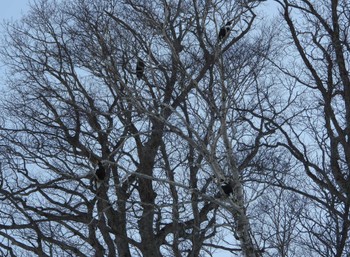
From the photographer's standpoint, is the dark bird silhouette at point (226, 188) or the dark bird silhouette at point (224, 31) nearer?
the dark bird silhouette at point (226, 188)

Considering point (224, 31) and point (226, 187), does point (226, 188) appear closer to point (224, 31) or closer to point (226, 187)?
point (226, 187)

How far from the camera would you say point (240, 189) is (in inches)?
386

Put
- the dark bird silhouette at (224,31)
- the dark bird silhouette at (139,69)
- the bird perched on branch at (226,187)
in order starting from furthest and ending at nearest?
the dark bird silhouette at (139,69) → the dark bird silhouette at (224,31) → the bird perched on branch at (226,187)

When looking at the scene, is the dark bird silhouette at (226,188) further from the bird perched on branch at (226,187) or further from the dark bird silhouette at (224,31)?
the dark bird silhouette at (224,31)

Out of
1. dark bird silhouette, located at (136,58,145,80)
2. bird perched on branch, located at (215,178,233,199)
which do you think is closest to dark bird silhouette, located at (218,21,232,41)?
dark bird silhouette, located at (136,58,145,80)

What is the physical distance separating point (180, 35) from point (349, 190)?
443 cm

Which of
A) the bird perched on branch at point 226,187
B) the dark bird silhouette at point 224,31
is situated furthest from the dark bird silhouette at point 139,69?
the bird perched on branch at point 226,187

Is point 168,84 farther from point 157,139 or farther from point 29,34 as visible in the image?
point 29,34

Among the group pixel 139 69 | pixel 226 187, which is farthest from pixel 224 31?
pixel 226 187

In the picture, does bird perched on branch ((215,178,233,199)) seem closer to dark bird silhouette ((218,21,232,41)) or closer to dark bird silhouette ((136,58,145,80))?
dark bird silhouette ((218,21,232,41))

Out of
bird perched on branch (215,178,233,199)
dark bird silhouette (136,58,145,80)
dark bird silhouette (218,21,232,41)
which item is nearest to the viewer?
bird perched on branch (215,178,233,199)

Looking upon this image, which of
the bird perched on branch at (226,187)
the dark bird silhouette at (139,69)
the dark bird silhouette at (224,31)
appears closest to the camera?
the bird perched on branch at (226,187)

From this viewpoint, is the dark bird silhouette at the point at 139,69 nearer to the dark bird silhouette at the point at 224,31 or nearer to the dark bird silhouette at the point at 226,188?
the dark bird silhouette at the point at 224,31

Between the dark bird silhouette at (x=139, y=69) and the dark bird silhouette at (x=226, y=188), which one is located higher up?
the dark bird silhouette at (x=139, y=69)
